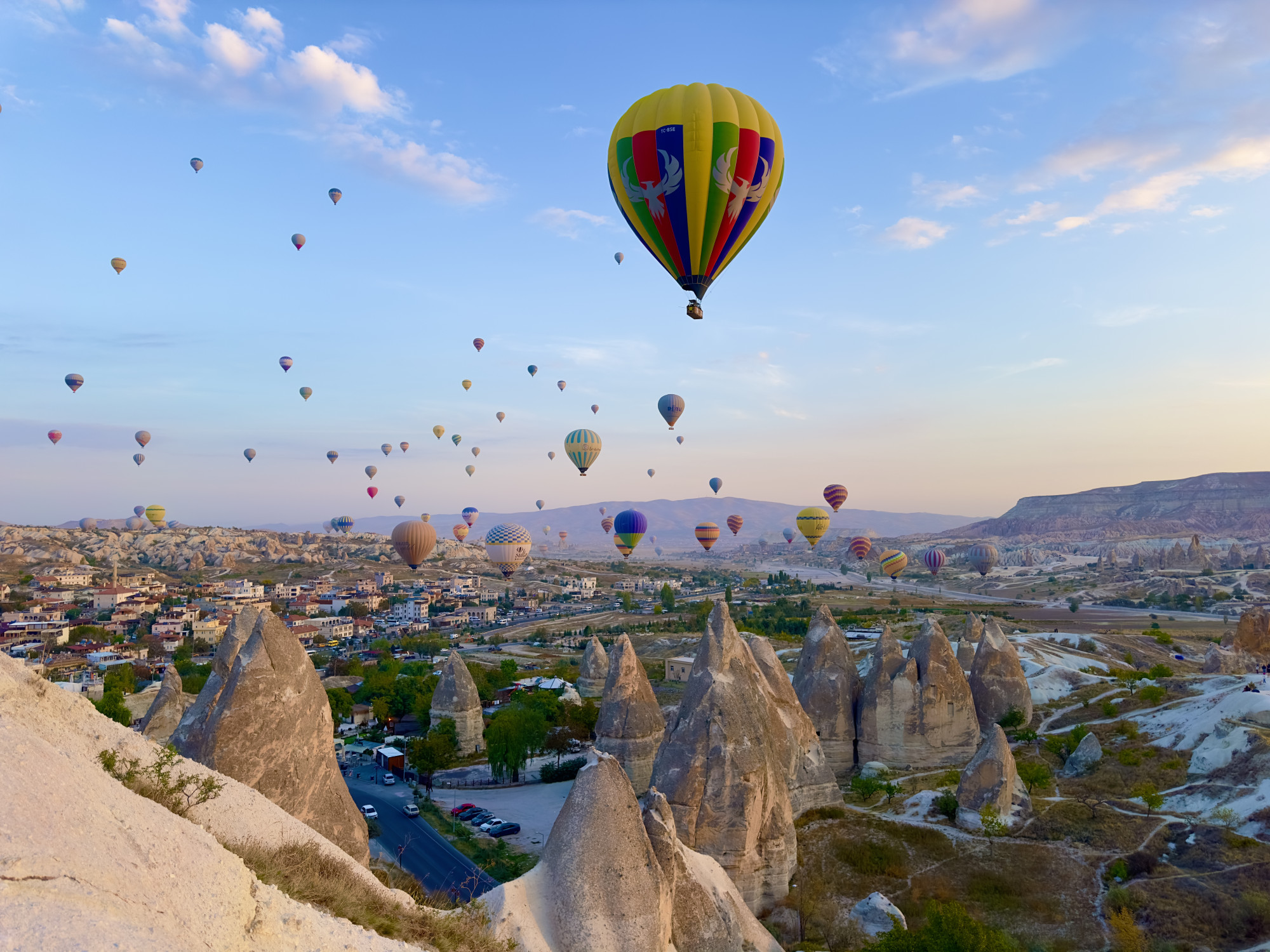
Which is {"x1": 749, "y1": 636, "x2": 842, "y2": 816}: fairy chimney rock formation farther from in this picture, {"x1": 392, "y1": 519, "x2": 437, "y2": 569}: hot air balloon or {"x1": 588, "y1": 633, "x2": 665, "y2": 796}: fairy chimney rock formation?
{"x1": 392, "y1": 519, "x2": 437, "y2": 569}: hot air balloon

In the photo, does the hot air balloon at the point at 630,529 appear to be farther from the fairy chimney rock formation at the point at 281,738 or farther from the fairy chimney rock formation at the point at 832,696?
the fairy chimney rock formation at the point at 281,738

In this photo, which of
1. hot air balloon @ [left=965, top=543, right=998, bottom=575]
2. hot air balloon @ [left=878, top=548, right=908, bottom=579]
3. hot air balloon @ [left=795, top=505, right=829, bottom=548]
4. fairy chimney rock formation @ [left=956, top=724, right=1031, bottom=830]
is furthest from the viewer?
hot air balloon @ [left=965, top=543, right=998, bottom=575]

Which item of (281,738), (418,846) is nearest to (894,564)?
(418,846)

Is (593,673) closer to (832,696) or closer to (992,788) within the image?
(832,696)

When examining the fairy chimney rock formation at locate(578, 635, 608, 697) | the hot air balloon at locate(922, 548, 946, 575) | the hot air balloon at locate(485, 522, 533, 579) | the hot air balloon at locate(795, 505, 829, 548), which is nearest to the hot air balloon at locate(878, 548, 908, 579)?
the hot air balloon at locate(922, 548, 946, 575)

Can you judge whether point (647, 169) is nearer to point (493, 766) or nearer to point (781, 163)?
point (781, 163)

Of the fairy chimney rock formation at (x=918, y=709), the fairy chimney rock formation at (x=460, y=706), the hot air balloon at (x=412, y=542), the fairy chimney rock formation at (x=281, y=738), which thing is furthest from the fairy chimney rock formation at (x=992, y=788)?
the hot air balloon at (x=412, y=542)
